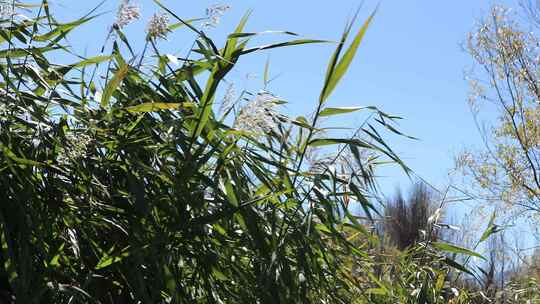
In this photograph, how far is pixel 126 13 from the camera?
5.68 feet

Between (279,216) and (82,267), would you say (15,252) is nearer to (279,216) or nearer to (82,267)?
(82,267)

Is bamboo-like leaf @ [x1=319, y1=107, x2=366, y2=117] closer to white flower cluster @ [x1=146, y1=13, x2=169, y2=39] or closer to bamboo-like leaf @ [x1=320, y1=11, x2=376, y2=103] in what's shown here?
bamboo-like leaf @ [x1=320, y1=11, x2=376, y2=103]

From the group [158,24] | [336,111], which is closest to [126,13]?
[158,24]

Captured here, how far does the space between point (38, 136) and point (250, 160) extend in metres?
0.47

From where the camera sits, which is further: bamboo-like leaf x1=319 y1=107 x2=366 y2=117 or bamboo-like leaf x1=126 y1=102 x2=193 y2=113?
bamboo-like leaf x1=319 y1=107 x2=366 y2=117

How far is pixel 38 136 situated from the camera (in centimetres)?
167

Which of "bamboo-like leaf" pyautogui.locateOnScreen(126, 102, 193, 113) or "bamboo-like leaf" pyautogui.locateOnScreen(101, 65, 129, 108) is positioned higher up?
"bamboo-like leaf" pyautogui.locateOnScreen(101, 65, 129, 108)

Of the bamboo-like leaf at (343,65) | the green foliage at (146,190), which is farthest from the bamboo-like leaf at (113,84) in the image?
the bamboo-like leaf at (343,65)

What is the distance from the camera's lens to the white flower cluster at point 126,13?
5.64 ft

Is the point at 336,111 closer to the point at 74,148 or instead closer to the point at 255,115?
the point at 255,115

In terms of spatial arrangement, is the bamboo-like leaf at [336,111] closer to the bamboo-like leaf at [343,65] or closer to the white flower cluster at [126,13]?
the bamboo-like leaf at [343,65]

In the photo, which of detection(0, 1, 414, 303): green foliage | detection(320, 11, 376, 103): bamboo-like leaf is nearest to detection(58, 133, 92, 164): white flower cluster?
detection(0, 1, 414, 303): green foliage

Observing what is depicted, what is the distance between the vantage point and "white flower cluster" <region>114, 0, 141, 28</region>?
1720mm

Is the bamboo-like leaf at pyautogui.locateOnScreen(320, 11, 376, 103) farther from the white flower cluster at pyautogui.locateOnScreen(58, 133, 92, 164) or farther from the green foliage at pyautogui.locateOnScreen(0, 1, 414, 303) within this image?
the white flower cluster at pyautogui.locateOnScreen(58, 133, 92, 164)
